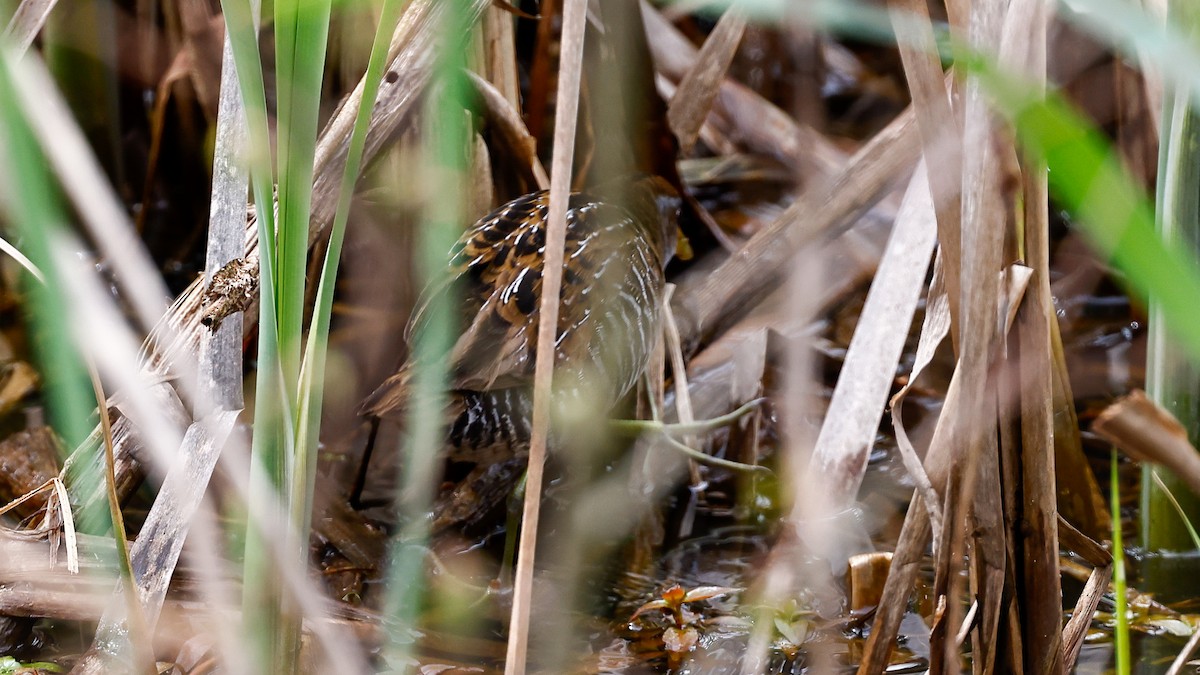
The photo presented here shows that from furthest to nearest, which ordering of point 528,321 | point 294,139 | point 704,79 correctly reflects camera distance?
point 704,79, point 528,321, point 294,139

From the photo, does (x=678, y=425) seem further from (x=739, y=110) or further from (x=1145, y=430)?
(x=1145, y=430)

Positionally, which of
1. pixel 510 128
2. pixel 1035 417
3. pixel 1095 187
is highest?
pixel 510 128

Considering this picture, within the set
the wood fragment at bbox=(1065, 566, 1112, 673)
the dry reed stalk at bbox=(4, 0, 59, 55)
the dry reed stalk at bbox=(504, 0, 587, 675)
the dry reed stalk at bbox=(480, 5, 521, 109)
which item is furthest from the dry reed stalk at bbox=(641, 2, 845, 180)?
the dry reed stalk at bbox=(504, 0, 587, 675)

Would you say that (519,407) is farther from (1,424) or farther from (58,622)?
(1,424)

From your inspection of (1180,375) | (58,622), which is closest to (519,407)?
(58,622)

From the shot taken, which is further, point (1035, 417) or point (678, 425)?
point (678, 425)

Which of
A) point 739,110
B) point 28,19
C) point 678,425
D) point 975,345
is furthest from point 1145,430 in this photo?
point 739,110
